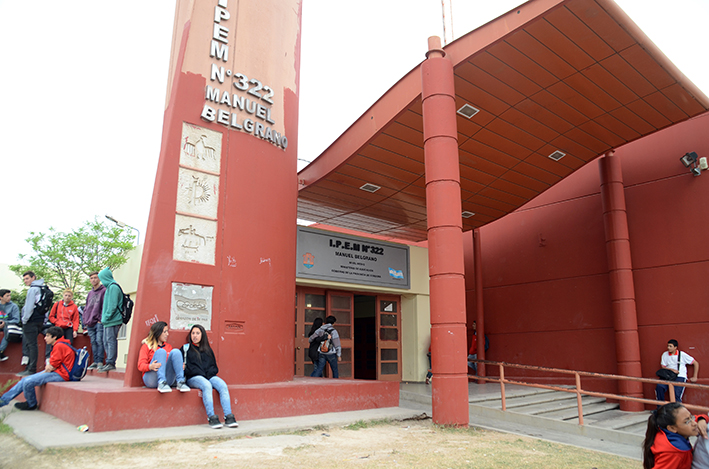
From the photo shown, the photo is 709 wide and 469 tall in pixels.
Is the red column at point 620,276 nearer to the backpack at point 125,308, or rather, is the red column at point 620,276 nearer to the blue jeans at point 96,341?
the backpack at point 125,308

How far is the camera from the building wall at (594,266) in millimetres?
10984

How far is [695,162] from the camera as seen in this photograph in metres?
10.9

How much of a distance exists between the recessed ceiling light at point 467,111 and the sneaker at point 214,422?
7182 millimetres

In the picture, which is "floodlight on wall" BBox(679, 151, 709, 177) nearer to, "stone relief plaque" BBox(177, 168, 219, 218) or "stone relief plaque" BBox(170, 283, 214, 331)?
"stone relief plaque" BBox(177, 168, 219, 218)

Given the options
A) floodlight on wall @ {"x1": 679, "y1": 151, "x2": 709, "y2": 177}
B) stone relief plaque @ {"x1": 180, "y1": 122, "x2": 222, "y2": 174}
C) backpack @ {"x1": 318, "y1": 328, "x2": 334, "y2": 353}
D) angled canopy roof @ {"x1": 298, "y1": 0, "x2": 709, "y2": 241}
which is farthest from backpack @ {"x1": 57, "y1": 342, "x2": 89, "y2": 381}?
floodlight on wall @ {"x1": 679, "y1": 151, "x2": 709, "y2": 177}

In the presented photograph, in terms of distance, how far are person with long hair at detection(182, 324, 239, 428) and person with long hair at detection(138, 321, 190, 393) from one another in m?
0.16

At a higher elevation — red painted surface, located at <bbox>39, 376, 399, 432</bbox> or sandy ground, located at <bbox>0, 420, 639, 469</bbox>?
red painted surface, located at <bbox>39, 376, 399, 432</bbox>

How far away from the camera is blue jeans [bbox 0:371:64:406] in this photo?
258 inches

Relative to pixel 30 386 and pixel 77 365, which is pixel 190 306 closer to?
pixel 77 365

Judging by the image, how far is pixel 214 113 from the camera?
7727mm

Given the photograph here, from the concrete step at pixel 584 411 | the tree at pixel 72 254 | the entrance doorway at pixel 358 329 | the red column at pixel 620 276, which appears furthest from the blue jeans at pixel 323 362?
the tree at pixel 72 254

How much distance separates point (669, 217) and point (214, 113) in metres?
10.2

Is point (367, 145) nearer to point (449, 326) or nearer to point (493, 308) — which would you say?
point (449, 326)

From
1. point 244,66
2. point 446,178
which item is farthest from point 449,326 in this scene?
point 244,66
